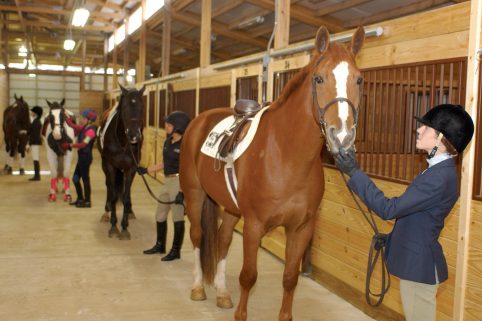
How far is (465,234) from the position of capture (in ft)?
7.53

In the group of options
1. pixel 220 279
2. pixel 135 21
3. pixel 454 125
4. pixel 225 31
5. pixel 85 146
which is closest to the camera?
pixel 454 125

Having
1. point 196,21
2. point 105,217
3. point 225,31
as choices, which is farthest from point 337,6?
point 105,217

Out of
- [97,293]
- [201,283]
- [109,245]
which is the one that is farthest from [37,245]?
[201,283]

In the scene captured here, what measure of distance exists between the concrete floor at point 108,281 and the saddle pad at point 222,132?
1.02m

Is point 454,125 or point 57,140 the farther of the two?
point 57,140

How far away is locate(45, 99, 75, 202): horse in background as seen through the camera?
6.30m

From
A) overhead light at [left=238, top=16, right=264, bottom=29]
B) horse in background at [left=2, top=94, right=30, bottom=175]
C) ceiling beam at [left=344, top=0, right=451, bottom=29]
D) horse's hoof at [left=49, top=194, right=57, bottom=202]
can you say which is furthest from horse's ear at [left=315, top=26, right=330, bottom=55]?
horse in background at [left=2, top=94, right=30, bottom=175]

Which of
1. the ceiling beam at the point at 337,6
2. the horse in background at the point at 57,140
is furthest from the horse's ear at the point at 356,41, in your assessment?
the ceiling beam at the point at 337,6

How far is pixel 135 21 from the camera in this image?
489 inches

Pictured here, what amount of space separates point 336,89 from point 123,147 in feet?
11.3

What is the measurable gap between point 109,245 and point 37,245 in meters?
0.64

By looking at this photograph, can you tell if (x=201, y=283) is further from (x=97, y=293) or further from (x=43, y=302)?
(x=43, y=302)

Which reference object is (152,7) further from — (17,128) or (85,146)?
(85,146)

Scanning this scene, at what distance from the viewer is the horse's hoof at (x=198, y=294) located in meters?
3.26
